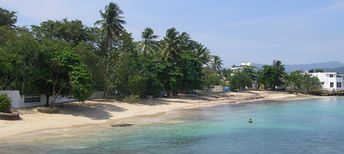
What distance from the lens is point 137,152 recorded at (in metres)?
25.8

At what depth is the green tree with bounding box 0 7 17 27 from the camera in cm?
6838

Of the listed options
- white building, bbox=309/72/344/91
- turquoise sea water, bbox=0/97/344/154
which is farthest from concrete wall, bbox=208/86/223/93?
turquoise sea water, bbox=0/97/344/154

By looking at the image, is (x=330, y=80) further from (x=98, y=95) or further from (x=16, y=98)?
(x=16, y=98)

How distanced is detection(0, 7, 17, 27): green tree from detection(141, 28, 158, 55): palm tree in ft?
71.7

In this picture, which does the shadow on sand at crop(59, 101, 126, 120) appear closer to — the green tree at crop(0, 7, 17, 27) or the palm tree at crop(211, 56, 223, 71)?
the green tree at crop(0, 7, 17, 27)

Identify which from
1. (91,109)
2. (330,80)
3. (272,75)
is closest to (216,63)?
(272,75)

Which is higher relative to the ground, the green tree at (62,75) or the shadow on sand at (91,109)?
the green tree at (62,75)

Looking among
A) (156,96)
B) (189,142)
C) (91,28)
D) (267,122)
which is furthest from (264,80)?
(189,142)

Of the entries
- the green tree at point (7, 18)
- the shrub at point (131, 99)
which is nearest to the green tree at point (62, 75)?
the shrub at point (131, 99)

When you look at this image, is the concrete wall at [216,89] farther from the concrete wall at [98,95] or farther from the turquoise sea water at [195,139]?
the turquoise sea water at [195,139]

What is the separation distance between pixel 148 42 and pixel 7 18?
2402cm

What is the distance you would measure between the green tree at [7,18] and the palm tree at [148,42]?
21.8 m

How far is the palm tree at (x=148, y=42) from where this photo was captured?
257ft

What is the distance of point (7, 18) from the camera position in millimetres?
69250
